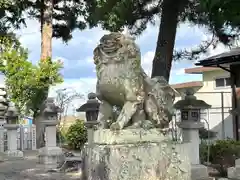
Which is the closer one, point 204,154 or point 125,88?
point 125,88

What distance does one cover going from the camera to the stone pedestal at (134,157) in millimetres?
4211

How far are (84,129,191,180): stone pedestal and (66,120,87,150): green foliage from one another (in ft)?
30.7

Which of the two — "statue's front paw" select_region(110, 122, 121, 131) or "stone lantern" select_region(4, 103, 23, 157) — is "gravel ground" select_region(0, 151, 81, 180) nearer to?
"stone lantern" select_region(4, 103, 23, 157)

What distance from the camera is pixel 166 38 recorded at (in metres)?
11.0

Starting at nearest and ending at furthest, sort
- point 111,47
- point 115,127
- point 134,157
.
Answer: point 134,157 < point 115,127 < point 111,47

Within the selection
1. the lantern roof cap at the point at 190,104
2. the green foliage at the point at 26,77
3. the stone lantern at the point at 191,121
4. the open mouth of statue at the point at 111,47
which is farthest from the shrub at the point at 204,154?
the green foliage at the point at 26,77

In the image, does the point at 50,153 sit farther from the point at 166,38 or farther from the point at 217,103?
the point at 217,103

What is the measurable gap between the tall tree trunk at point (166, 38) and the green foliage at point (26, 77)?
25.9ft

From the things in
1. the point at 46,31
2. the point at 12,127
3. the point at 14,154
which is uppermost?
the point at 46,31

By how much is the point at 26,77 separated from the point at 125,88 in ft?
46.3

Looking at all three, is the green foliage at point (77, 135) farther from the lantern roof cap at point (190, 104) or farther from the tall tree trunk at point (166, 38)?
the lantern roof cap at point (190, 104)

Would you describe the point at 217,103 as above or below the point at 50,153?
above

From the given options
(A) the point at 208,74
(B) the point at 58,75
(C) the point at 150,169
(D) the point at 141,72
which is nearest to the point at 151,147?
(C) the point at 150,169

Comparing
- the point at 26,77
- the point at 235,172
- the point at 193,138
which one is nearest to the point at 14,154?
the point at 26,77
